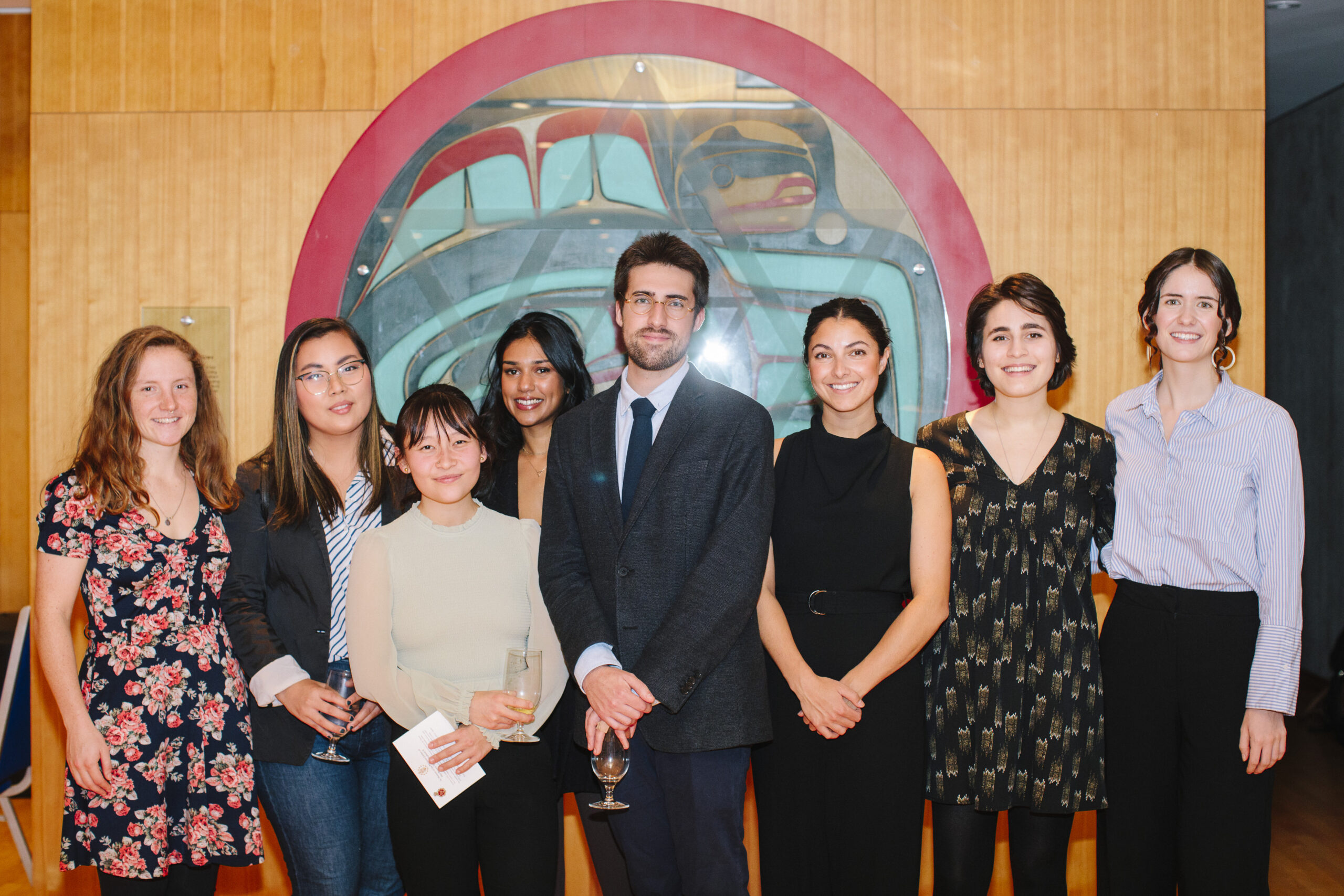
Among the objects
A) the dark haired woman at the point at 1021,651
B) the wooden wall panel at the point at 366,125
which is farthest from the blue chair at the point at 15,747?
the dark haired woman at the point at 1021,651

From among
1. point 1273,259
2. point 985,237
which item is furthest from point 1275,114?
point 985,237

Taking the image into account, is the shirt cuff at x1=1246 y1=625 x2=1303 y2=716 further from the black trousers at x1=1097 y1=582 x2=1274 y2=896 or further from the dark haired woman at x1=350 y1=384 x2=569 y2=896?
the dark haired woman at x1=350 y1=384 x2=569 y2=896

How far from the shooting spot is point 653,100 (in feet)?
10.9

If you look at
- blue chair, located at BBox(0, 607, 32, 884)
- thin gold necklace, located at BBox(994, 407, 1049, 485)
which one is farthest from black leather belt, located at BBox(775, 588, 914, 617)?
blue chair, located at BBox(0, 607, 32, 884)

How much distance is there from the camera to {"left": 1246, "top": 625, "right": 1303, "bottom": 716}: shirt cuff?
85.2 inches

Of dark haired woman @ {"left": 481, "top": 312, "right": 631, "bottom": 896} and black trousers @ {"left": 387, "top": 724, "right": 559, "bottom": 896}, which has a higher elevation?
dark haired woman @ {"left": 481, "top": 312, "right": 631, "bottom": 896}

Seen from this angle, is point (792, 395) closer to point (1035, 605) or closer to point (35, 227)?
point (1035, 605)

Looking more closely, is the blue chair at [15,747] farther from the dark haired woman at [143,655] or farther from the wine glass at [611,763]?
the wine glass at [611,763]

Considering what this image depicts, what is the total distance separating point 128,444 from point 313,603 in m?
0.59

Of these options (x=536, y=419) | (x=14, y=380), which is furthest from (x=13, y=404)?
(x=536, y=419)

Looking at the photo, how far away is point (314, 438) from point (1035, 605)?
1.90 meters

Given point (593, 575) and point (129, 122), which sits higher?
point (129, 122)

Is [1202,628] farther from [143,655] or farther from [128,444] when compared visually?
[128,444]

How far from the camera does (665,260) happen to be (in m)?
2.30
